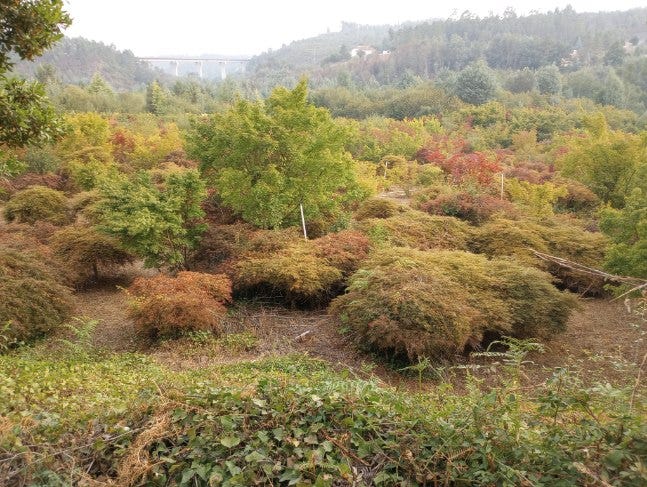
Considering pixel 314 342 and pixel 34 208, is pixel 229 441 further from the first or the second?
pixel 34 208

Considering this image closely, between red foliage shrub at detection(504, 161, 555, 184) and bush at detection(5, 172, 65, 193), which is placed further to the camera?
red foliage shrub at detection(504, 161, 555, 184)

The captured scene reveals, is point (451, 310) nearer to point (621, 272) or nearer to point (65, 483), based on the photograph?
point (621, 272)

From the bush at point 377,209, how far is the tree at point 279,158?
6.62 feet

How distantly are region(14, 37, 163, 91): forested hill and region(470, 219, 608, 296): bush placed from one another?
4744 inches

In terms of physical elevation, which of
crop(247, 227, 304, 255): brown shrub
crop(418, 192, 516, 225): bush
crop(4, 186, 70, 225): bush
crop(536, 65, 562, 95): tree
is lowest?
crop(418, 192, 516, 225): bush

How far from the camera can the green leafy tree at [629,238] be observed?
9.23 metres

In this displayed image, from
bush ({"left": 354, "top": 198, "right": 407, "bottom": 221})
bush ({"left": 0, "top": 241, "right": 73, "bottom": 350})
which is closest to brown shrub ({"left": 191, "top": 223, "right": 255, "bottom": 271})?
bush ({"left": 0, "top": 241, "right": 73, "bottom": 350})

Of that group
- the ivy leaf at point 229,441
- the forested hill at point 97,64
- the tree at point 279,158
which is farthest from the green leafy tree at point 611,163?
the forested hill at point 97,64

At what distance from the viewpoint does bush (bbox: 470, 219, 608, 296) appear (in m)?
11.9

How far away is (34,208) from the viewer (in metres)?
15.5

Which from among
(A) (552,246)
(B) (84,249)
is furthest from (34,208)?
(A) (552,246)

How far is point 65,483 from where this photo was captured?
2.54 meters

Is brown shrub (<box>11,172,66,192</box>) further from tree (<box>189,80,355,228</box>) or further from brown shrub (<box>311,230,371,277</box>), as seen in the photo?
brown shrub (<box>311,230,371,277</box>)

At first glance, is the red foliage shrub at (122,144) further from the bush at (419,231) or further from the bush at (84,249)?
the bush at (419,231)
